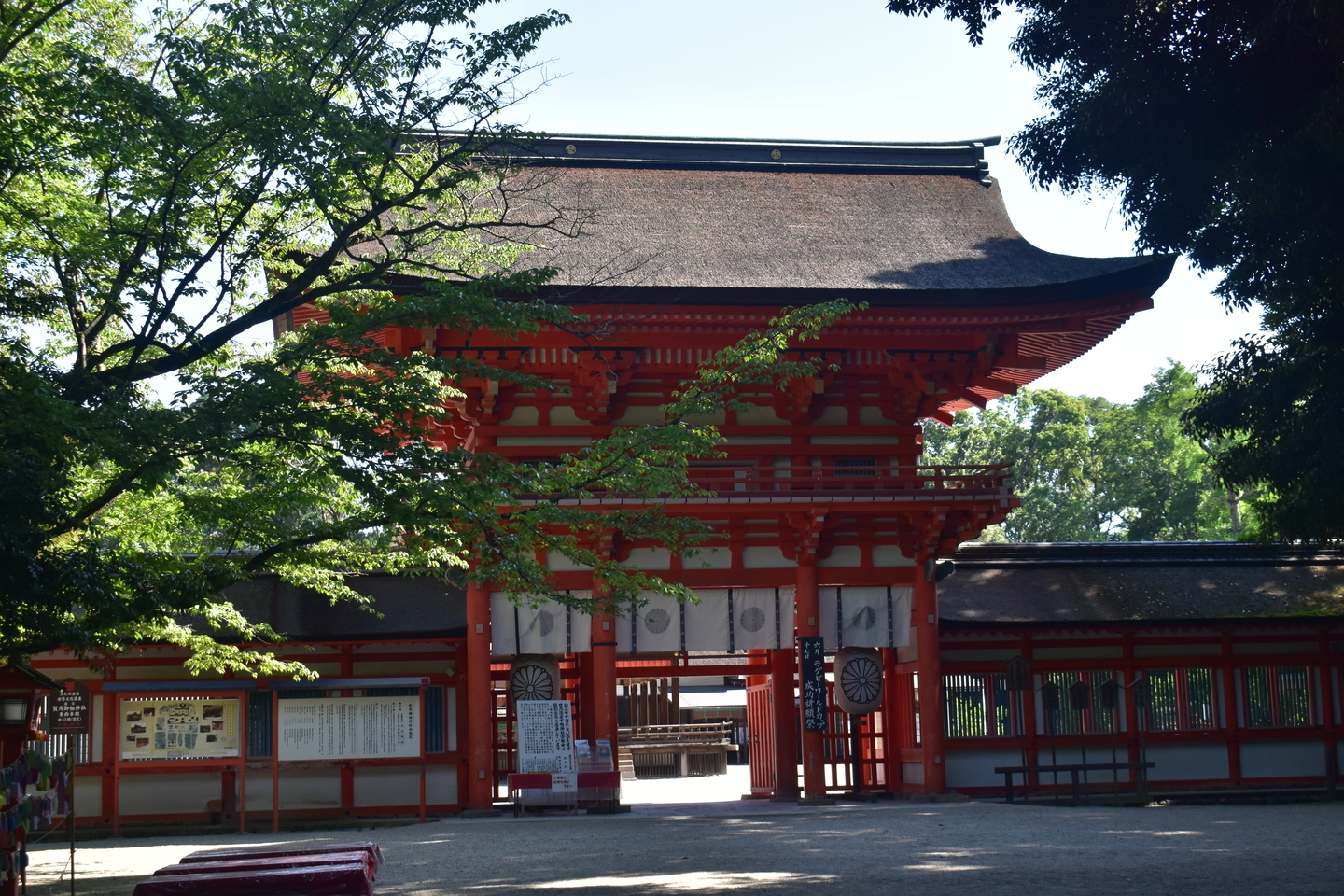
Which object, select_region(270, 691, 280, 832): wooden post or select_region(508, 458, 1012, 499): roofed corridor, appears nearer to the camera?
select_region(270, 691, 280, 832): wooden post

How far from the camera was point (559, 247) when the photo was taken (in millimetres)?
16297

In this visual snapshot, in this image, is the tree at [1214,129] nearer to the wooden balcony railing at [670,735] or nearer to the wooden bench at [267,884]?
the wooden bench at [267,884]

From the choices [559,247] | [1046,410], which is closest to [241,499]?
[559,247]

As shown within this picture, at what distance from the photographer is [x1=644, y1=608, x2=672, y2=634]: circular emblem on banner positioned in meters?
15.6

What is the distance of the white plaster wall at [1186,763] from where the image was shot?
16656 mm

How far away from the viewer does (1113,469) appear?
1500 inches

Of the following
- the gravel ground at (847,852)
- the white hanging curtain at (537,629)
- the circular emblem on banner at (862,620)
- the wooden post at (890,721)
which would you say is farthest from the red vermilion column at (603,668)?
the wooden post at (890,721)

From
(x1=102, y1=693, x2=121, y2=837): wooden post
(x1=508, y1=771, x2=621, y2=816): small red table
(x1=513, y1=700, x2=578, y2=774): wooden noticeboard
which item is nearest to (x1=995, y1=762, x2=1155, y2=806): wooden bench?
(x1=508, y1=771, x2=621, y2=816): small red table

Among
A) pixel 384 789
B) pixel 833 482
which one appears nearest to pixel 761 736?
pixel 833 482

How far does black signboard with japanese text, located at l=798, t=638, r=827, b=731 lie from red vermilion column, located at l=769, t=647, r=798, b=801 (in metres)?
0.91

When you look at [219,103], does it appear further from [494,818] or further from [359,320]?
[494,818]

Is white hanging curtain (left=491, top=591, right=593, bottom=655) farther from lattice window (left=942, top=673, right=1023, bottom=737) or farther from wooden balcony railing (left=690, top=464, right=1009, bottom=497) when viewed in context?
lattice window (left=942, top=673, right=1023, bottom=737)

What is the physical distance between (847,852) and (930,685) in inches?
227

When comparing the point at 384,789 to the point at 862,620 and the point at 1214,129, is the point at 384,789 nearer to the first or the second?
the point at 862,620
